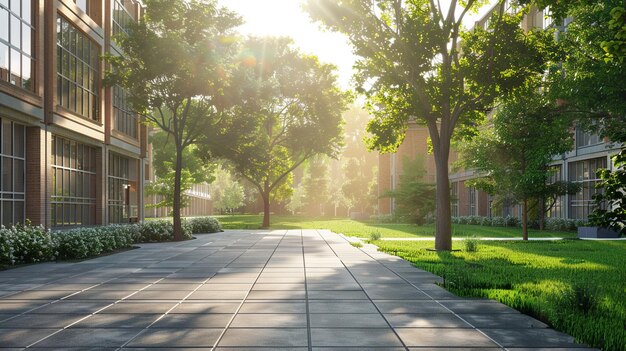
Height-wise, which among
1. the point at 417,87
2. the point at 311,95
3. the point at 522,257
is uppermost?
the point at 311,95

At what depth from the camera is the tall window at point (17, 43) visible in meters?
18.0

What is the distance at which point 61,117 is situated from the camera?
21.7 meters

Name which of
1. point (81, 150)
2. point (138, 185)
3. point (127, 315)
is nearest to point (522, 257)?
point (127, 315)

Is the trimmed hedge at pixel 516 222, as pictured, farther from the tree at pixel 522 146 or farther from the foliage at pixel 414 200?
the tree at pixel 522 146

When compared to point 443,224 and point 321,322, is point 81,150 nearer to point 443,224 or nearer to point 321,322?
point 443,224

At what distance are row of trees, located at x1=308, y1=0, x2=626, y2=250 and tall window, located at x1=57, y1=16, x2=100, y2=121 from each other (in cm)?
1017

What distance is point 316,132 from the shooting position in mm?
45844

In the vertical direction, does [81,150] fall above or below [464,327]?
above

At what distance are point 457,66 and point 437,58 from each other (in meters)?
0.98

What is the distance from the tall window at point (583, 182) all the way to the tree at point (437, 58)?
18.8m

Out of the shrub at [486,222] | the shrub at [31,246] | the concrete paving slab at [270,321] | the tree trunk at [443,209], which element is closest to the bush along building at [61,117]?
the shrub at [31,246]

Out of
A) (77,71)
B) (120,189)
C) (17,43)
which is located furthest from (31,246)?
(120,189)

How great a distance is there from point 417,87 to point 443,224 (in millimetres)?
4782

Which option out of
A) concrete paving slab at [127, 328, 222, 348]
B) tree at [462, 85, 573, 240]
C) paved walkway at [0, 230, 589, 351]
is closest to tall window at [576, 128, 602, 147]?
tree at [462, 85, 573, 240]
